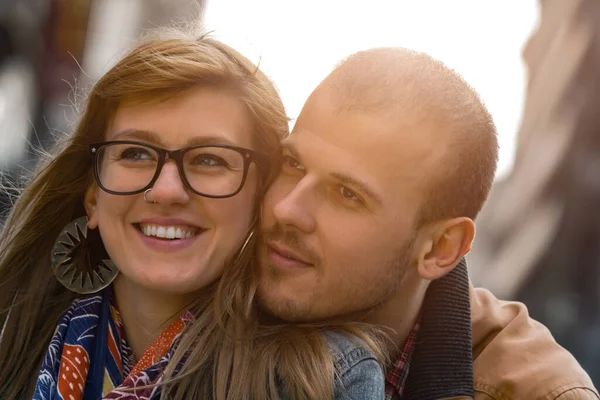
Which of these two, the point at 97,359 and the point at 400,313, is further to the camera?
the point at 400,313

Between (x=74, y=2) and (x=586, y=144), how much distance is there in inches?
313

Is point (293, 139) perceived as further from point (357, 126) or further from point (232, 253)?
point (232, 253)

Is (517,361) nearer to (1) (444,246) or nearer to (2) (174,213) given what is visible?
(1) (444,246)

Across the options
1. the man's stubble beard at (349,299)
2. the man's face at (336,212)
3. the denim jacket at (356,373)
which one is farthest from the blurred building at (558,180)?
the denim jacket at (356,373)

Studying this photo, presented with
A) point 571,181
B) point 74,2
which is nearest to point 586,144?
point 571,181

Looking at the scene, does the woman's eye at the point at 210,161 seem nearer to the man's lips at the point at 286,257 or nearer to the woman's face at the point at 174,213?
the woman's face at the point at 174,213

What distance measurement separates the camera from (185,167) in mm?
2451

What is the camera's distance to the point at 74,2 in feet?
35.2

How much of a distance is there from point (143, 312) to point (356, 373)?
30.9 inches

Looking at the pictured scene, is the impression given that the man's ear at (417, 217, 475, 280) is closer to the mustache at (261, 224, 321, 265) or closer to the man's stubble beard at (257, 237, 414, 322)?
the man's stubble beard at (257, 237, 414, 322)

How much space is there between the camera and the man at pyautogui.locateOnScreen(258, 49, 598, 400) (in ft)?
8.35

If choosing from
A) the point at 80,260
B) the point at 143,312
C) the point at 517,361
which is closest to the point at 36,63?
the point at 80,260

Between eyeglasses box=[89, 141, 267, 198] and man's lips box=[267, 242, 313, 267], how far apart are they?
0.21 metres

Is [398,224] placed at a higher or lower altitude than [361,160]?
lower
